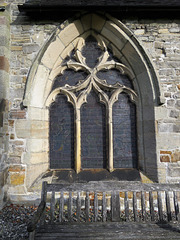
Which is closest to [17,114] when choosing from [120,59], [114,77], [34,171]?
[34,171]

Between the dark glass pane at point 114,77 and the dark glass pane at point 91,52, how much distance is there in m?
0.31

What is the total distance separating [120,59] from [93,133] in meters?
1.84

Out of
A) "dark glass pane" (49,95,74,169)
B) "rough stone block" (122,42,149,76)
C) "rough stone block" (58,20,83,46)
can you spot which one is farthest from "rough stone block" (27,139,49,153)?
"rough stone block" (122,42,149,76)

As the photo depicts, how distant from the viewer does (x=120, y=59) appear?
3.88m

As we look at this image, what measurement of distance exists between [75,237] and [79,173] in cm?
152

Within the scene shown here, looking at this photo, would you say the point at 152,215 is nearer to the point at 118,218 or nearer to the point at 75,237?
the point at 118,218

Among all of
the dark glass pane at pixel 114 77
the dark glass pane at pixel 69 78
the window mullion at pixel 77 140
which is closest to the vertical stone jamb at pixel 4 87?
the dark glass pane at pixel 69 78

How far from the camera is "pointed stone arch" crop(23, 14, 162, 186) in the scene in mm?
3404

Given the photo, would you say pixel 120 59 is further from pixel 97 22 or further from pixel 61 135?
pixel 61 135

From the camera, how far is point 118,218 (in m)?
2.41

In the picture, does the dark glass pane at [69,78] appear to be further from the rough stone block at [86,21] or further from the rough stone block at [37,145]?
the rough stone block at [37,145]

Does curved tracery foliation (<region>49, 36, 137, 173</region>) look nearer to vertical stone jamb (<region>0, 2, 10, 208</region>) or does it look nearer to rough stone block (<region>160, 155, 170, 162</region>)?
rough stone block (<region>160, 155, 170, 162</region>)

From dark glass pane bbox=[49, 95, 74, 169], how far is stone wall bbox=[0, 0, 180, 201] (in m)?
0.16

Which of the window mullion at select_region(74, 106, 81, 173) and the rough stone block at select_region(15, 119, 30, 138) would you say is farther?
the window mullion at select_region(74, 106, 81, 173)
